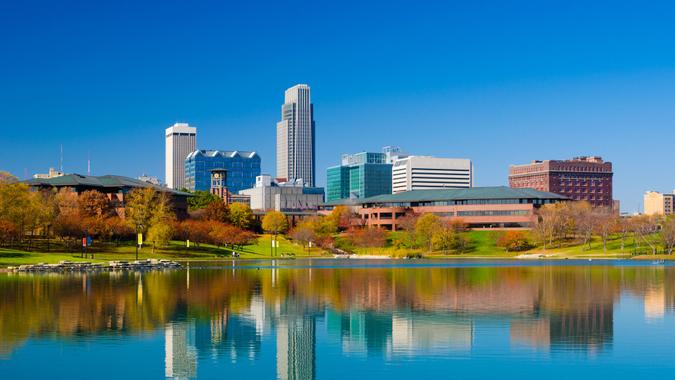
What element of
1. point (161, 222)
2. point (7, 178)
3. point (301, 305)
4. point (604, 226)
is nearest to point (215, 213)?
point (161, 222)

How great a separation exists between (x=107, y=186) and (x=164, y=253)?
38.2 metres

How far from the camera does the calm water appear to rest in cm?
3145

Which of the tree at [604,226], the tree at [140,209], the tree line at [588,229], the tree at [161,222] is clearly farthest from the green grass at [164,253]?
the tree at [604,226]

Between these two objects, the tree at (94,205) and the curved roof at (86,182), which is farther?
the curved roof at (86,182)

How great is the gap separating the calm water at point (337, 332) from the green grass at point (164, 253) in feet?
159

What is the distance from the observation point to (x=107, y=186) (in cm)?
17675

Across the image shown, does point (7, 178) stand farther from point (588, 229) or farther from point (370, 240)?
point (588, 229)

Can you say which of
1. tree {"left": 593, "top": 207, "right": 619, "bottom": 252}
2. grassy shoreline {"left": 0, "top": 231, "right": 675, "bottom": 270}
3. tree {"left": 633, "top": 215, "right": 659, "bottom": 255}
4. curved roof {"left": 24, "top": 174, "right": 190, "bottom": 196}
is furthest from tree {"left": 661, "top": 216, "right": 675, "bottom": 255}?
curved roof {"left": 24, "top": 174, "right": 190, "bottom": 196}

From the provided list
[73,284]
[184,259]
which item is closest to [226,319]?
[73,284]

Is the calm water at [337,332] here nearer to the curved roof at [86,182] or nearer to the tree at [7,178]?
the tree at [7,178]

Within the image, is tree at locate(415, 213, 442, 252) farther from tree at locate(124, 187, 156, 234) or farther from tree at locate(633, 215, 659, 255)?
tree at locate(124, 187, 156, 234)

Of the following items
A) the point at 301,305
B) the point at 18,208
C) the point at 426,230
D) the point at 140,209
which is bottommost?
the point at 301,305

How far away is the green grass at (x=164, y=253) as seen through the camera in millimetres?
112938

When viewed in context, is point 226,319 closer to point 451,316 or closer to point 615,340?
point 451,316
